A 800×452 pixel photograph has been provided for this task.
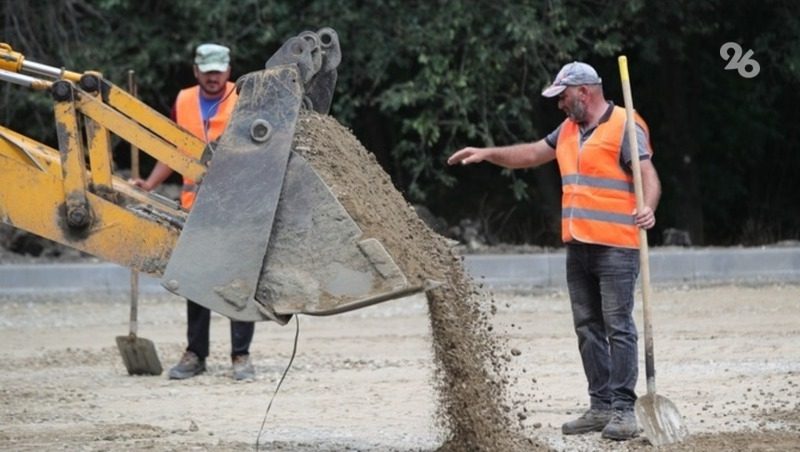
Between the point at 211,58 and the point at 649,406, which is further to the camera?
the point at 211,58

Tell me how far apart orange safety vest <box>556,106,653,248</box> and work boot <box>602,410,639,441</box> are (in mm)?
806

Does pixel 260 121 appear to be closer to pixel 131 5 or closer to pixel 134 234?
pixel 134 234

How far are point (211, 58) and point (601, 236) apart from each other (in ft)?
11.0

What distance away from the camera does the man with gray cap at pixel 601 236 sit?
7734 mm

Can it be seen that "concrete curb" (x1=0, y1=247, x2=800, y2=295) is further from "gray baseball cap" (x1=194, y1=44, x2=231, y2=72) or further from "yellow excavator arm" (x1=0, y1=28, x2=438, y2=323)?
"yellow excavator arm" (x1=0, y1=28, x2=438, y2=323)

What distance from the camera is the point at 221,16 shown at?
53.1 ft

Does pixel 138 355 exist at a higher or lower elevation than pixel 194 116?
lower

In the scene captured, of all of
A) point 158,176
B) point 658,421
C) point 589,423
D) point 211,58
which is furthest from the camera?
point 158,176

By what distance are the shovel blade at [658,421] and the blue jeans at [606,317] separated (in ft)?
0.96

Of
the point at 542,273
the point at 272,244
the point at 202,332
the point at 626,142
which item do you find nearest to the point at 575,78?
the point at 626,142

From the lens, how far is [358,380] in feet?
32.6

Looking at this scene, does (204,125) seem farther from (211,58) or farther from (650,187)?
(650,187)

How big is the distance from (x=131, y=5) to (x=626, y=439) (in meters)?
10.6
